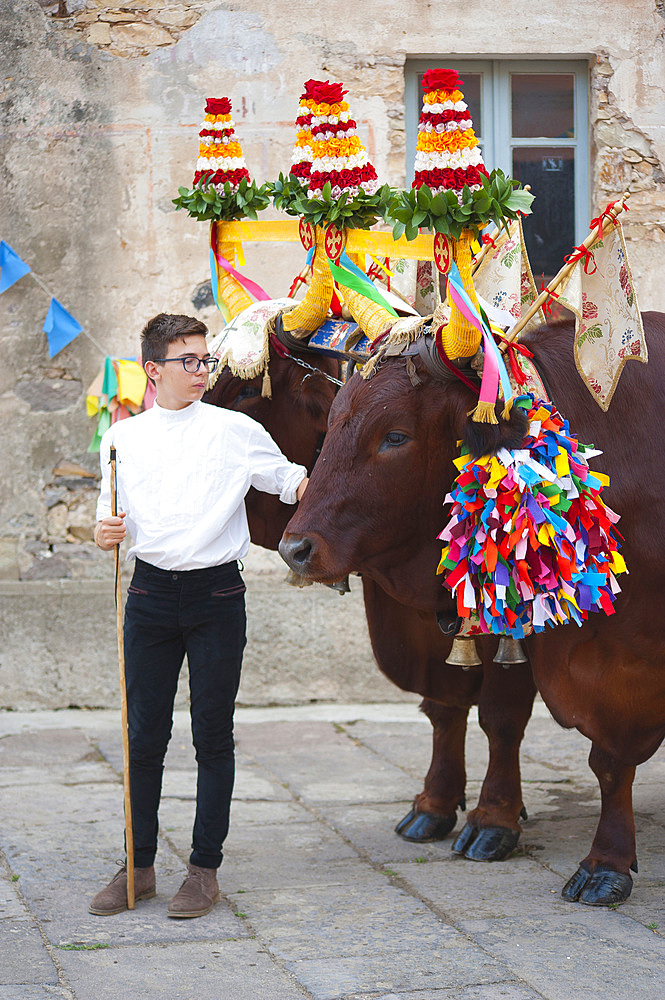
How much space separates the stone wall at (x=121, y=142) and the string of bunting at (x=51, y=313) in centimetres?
6

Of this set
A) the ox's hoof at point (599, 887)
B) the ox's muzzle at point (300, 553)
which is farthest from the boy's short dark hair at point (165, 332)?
the ox's hoof at point (599, 887)

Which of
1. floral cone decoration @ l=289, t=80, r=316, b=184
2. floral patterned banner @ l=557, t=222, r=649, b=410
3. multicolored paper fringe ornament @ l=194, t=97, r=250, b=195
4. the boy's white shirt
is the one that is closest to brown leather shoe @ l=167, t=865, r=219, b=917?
the boy's white shirt

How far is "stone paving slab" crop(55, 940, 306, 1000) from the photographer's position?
9.63ft

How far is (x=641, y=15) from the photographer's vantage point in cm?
664

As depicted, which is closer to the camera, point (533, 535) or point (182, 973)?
point (182, 973)

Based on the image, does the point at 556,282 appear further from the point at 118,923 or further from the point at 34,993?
the point at 34,993

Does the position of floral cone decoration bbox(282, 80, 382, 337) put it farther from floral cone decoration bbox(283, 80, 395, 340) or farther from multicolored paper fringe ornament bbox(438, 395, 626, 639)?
multicolored paper fringe ornament bbox(438, 395, 626, 639)

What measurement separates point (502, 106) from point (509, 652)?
415 cm

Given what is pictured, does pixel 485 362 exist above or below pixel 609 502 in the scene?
above

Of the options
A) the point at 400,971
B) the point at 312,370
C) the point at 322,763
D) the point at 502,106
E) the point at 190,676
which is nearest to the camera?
the point at 400,971

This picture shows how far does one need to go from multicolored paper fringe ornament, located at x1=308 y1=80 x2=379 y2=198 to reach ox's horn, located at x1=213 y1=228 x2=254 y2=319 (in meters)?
0.86

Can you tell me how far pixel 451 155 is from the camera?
10.4ft

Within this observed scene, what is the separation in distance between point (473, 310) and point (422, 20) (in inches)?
156

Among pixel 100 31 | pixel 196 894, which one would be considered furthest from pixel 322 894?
pixel 100 31
